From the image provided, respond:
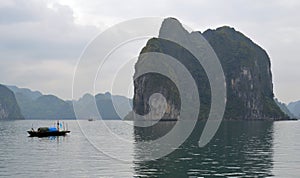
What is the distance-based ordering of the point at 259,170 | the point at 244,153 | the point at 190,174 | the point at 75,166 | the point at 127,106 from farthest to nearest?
the point at 244,153
the point at 127,106
the point at 75,166
the point at 259,170
the point at 190,174

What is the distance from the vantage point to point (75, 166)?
180ft

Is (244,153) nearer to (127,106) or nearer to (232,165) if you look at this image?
(232,165)

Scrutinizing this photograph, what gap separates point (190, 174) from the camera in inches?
1865

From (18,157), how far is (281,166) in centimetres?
4105

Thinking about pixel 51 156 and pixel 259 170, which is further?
pixel 51 156

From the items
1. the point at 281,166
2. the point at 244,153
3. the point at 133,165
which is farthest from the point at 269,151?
the point at 133,165

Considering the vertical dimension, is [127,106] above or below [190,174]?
above

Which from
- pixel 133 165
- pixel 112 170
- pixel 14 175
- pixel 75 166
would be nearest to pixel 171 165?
pixel 133 165

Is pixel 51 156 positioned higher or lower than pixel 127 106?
lower

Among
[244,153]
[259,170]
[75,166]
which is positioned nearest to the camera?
[259,170]

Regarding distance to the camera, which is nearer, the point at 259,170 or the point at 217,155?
the point at 259,170

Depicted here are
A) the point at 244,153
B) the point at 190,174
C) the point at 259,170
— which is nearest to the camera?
the point at 190,174

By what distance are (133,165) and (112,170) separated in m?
5.21

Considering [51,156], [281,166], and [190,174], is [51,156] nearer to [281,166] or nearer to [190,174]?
[190,174]
